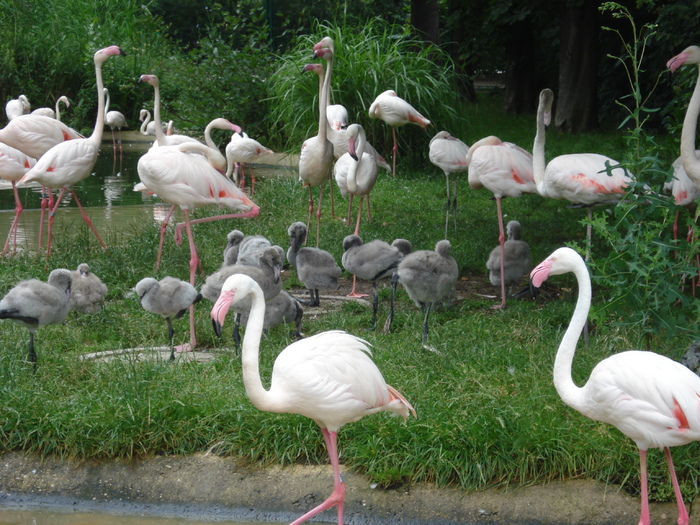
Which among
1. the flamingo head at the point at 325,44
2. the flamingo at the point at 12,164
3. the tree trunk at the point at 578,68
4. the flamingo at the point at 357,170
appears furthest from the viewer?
the tree trunk at the point at 578,68

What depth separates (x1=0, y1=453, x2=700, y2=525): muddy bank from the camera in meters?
3.68

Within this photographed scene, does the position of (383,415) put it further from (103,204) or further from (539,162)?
(103,204)

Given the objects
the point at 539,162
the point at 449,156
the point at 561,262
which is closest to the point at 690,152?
the point at 539,162

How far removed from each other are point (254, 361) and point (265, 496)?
82cm

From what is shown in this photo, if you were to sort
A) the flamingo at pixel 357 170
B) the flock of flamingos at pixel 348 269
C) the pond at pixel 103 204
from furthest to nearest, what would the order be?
the pond at pixel 103 204
the flamingo at pixel 357 170
the flock of flamingos at pixel 348 269

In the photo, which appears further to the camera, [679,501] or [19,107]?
[19,107]

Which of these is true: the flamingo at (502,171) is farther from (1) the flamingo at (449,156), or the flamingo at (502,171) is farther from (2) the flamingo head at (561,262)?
(2) the flamingo head at (561,262)

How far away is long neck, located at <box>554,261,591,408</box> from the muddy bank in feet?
1.70

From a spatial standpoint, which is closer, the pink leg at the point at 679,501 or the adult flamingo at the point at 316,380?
the pink leg at the point at 679,501

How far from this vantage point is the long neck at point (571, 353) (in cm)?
356

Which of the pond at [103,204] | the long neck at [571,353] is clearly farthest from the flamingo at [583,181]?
the pond at [103,204]

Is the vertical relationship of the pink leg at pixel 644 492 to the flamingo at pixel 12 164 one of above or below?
below

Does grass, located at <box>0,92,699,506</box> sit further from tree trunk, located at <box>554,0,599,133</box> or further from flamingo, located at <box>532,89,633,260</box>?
tree trunk, located at <box>554,0,599,133</box>

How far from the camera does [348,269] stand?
6203 millimetres
